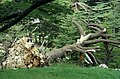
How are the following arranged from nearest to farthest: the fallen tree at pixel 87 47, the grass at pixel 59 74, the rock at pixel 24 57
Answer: the grass at pixel 59 74
the rock at pixel 24 57
the fallen tree at pixel 87 47

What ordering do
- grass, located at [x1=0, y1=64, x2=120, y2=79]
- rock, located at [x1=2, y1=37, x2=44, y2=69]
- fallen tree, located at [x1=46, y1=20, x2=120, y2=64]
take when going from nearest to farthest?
grass, located at [x1=0, y1=64, x2=120, y2=79] → rock, located at [x1=2, y1=37, x2=44, y2=69] → fallen tree, located at [x1=46, y1=20, x2=120, y2=64]

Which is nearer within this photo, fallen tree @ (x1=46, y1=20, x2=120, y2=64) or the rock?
the rock

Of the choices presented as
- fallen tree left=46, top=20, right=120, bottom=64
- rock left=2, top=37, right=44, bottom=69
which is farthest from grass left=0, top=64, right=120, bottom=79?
fallen tree left=46, top=20, right=120, bottom=64

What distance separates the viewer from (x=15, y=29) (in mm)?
14008

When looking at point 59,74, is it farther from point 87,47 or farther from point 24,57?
point 87,47

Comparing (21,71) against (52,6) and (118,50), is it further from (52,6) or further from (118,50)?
(118,50)

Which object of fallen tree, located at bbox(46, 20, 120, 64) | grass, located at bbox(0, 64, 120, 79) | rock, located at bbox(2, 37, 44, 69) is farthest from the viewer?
fallen tree, located at bbox(46, 20, 120, 64)

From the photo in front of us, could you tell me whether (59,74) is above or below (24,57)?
below

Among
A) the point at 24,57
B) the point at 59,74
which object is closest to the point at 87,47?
the point at 24,57

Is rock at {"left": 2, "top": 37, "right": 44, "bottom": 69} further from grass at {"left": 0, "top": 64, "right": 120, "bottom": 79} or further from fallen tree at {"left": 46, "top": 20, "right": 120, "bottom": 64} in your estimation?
grass at {"left": 0, "top": 64, "right": 120, "bottom": 79}

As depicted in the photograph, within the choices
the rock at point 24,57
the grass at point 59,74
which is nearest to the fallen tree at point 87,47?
the rock at point 24,57

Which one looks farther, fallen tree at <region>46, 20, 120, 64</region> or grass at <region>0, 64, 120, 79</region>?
fallen tree at <region>46, 20, 120, 64</region>

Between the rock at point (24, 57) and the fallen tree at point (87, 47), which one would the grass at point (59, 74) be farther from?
the fallen tree at point (87, 47)

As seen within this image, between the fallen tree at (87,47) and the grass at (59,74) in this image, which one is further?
the fallen tree at (87,47)
